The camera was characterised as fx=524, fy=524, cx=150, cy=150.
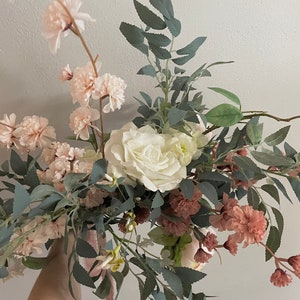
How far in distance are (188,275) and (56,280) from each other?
0.22 meters

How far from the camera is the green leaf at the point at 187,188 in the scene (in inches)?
29.7

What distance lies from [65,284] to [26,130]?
0.26 metres

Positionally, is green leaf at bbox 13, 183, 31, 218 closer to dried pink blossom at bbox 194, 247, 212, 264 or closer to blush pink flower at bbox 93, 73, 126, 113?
blush pink flower at bbox 93, 73, 126, 113

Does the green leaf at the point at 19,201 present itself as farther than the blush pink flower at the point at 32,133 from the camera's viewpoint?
No

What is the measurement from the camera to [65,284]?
0.85 metres

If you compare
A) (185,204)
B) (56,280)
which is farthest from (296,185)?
(56,280)

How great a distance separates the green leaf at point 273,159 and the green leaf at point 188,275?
0.19 metres

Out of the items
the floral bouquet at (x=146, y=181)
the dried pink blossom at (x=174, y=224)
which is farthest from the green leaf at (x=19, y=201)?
the dried pink blossom at (x=174, y=224)

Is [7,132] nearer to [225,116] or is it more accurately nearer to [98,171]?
[98,171]

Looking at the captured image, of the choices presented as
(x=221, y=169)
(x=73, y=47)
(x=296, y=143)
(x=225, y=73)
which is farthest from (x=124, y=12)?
(x=296, y=143)

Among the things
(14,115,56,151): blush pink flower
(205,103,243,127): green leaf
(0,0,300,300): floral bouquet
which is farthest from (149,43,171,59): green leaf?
(14,115,56,151): blush pink flower

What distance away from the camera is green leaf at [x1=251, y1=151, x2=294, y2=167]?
76 cm

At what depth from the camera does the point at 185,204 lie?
2.59 ft

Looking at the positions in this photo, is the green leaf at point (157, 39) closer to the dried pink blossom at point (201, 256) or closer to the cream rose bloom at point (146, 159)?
the cream rose bloom at point (146, 159)
